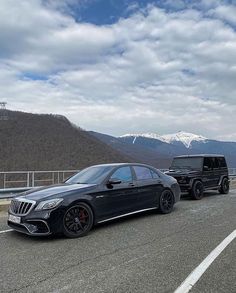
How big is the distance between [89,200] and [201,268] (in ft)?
10.0

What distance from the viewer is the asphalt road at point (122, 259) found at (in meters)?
5.03

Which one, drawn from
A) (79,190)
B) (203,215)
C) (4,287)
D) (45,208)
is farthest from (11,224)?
(203,215)

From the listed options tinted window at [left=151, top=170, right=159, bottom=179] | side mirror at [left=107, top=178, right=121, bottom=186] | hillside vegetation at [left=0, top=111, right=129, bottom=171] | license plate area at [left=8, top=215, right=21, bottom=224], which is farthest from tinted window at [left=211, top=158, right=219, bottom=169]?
hillside vegetation at [left=0, top=111, right=129, bottom=171]

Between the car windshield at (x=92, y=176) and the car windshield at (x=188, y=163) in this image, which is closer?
the car windshield at (x=92, y=176)

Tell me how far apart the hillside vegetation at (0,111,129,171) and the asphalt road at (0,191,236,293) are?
64.9 m

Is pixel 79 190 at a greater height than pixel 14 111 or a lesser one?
lesser

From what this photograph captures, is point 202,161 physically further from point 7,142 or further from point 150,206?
point 7,142

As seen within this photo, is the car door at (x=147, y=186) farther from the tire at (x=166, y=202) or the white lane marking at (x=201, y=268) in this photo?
the white lane marking at (x=201, y=268)

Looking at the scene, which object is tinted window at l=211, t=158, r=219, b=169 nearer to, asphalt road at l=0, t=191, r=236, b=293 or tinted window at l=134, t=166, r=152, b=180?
tinted window at l=134, t=166, r=152, b=180

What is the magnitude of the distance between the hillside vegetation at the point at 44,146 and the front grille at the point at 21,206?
65.0 meters

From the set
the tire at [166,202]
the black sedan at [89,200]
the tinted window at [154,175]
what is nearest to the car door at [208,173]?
the tire at [166,202]

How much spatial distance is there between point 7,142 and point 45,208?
8415cm

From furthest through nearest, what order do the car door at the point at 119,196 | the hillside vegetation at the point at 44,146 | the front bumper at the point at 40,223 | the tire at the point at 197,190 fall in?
the hillside vegetation at the point at 44,146
the tire at the point at 197,190
the car door at the point at 119,196
the front bumper at the point at 40,223

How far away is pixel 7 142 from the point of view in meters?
88.4
